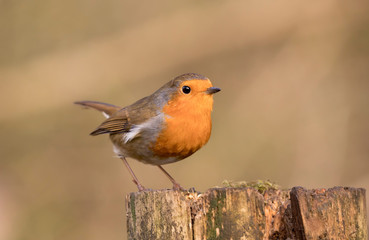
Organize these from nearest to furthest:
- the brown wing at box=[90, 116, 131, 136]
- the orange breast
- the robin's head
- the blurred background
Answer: the orange breast < the robin's head < the brown wing at box=[90, 116, 131, 136] < the blurred background

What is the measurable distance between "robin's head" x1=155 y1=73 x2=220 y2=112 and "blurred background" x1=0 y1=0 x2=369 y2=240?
2515mm

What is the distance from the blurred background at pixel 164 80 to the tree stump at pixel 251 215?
360 cm

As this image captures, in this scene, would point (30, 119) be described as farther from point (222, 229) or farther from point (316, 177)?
point (222, 229)

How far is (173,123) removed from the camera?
3.98 m

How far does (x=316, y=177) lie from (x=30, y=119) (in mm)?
3453

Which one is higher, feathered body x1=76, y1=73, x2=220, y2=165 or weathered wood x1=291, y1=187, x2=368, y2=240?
feathered body x1=76, y1=73, x2=220, y2=165

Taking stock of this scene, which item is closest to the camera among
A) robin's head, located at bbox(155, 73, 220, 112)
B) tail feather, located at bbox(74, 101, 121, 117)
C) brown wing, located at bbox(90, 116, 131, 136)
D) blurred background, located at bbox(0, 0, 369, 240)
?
robin's head, located at bbox(155, 73, 220, 112)

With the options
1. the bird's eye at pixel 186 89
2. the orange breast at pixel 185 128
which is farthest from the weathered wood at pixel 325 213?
the bird's eye at pixel 186 89

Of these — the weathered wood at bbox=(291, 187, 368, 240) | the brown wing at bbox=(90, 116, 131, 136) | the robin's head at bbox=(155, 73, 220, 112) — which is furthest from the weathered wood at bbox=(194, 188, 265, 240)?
the brown wing at bbox=(90, 116, 131, 136)

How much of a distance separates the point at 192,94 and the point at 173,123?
0.27m

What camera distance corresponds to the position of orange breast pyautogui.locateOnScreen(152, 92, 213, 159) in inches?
153

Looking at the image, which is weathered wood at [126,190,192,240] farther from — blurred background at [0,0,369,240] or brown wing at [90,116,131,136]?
blurred background at [0,0,369,240]

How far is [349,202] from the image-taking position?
2.53 metres

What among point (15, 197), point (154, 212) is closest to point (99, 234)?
point (15, 197)
